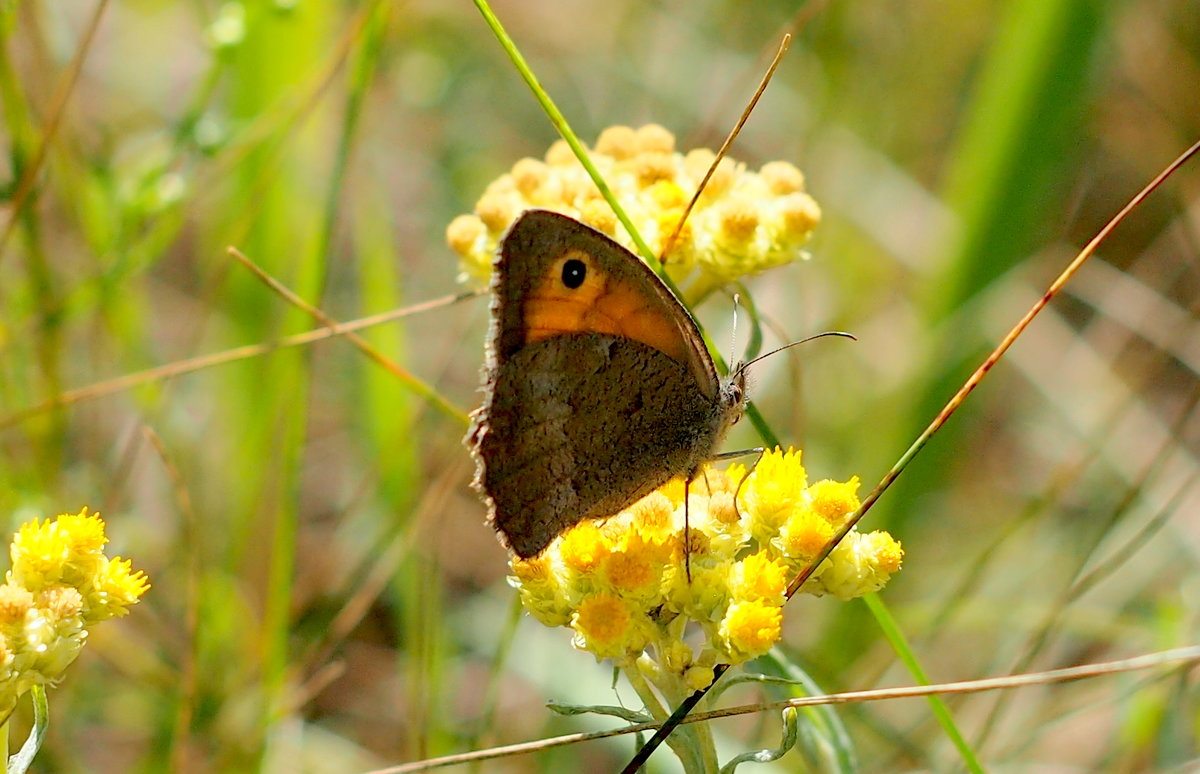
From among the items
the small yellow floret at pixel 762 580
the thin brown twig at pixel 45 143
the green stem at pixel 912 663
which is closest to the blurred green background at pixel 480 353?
the thin brown twig at pixel 45 143

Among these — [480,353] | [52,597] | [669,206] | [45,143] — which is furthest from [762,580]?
[480,353]

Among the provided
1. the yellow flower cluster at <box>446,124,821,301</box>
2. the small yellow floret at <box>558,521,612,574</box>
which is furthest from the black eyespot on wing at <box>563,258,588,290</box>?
the small yellow floret at <box>558,521,612,574</box>

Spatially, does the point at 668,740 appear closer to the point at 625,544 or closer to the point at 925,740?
the point at 625,544

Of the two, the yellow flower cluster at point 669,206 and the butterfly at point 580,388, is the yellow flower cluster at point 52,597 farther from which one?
the yellow flower cluster at point 669,206

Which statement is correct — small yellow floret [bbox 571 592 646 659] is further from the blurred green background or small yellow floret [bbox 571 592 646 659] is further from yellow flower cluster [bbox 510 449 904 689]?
the blurred green background

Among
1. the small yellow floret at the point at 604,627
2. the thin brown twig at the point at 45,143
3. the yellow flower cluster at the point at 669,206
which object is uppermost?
the thin brown twig at the point at 45,143

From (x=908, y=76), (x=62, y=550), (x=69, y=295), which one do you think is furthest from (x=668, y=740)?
(x=908, y=76)

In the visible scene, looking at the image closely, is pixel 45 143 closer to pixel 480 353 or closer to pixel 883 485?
pixel 883 485
